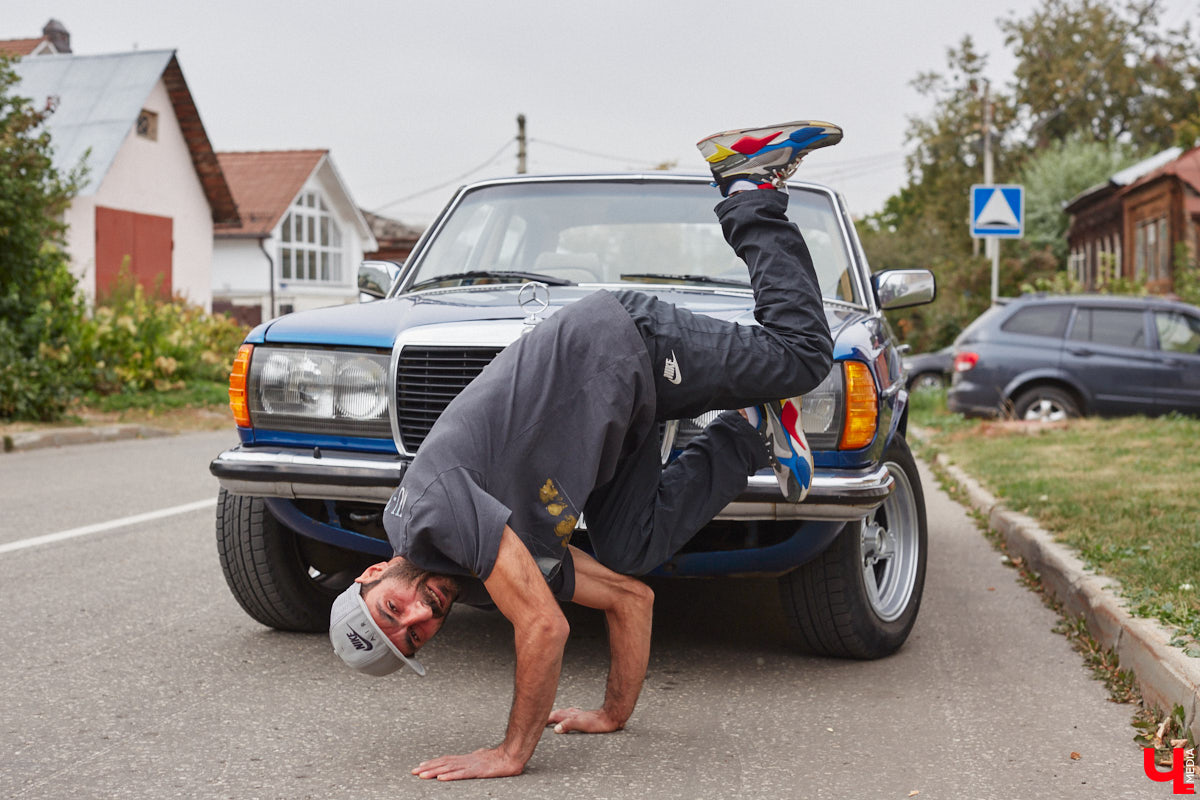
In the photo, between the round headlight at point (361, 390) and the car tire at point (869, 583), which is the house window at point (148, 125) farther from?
the car tire at point (869, 583)

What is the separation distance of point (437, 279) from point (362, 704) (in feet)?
6.22

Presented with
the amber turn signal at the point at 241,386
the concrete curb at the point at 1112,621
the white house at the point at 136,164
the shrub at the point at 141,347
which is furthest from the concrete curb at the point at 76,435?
the white house at the point at 136,164

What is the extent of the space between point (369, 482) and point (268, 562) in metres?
0.79

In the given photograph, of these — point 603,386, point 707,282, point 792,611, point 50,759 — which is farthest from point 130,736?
point 707,282

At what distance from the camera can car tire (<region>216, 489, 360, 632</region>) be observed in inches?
184

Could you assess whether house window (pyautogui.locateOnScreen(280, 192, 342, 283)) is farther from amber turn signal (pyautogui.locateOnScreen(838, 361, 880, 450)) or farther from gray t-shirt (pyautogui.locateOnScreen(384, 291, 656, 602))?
gray t-shirt (pyautogui.locateOnScreen(384, 291, 656, 602))

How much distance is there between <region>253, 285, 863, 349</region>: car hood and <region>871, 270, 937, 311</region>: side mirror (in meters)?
0.62

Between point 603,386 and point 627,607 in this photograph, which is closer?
point 603,386

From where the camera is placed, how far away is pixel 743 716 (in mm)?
3975

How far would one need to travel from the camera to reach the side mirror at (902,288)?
212 inches

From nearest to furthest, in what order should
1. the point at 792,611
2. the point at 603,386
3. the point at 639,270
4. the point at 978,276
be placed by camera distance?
the point at 603,386, the point at 792,611, the point at 639,270, the point at 978,276

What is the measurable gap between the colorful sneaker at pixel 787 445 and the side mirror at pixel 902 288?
1.67 metres

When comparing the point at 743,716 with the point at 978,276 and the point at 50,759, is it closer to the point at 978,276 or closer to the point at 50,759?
the point at 50,759

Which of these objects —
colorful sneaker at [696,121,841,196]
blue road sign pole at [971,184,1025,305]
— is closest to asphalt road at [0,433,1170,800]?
colorful sneaker at [696,121,841,196]
